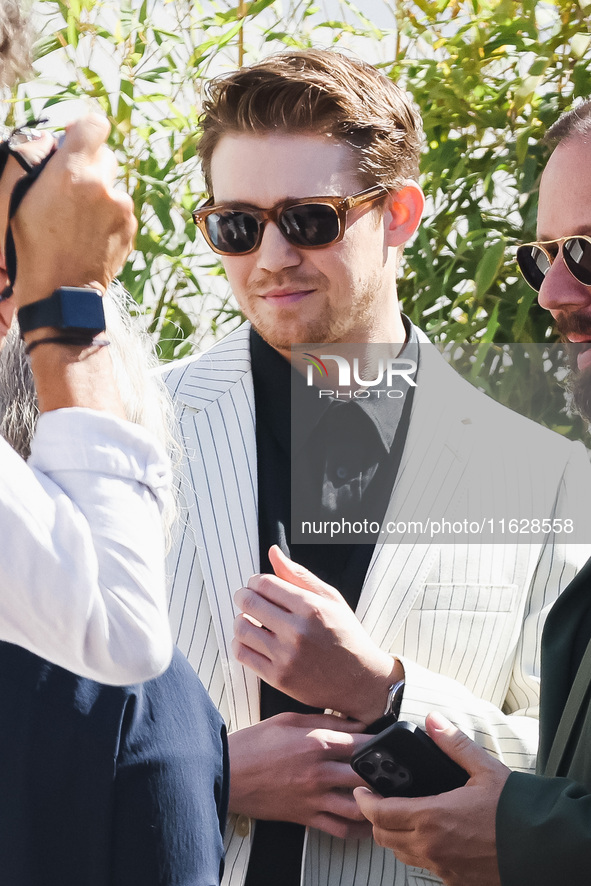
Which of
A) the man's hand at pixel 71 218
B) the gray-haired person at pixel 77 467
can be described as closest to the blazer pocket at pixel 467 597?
the gray-haired person at pixel 77 467

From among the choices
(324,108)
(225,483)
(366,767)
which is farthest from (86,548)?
(324,108)

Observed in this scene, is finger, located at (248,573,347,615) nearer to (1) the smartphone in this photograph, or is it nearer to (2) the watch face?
(1) the smartphone

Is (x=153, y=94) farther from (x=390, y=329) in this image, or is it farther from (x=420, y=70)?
(x=390, y=329)

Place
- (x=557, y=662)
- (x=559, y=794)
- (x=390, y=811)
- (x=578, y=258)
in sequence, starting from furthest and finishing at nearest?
(x=578, y=258) → (x=557, y=662) → (x=390, y=811) → (x=559, y=794)

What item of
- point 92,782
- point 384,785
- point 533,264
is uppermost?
point 533,264

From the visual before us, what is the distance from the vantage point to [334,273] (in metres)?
2.32

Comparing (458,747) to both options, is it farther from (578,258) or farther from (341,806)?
(578,258)

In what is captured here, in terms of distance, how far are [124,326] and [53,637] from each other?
56cm

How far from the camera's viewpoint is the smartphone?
159cm

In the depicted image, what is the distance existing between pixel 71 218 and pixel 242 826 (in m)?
1.26

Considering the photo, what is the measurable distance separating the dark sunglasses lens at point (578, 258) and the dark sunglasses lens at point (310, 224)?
1.74ft

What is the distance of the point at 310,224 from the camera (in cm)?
227

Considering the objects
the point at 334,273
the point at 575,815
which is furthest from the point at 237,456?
the point at 575,815

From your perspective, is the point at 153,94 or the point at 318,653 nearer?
the point at 318,653
